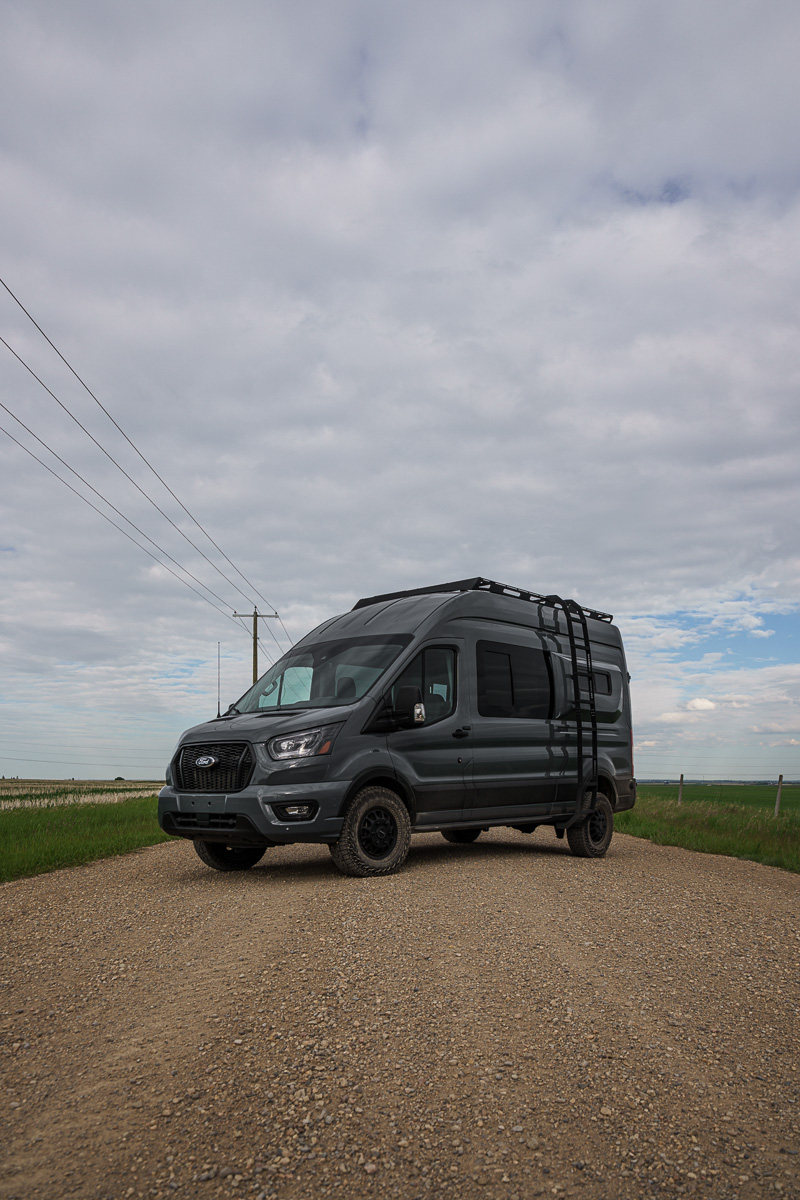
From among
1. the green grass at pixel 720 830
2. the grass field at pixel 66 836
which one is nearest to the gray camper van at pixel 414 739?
the green grass at pixel 720 830

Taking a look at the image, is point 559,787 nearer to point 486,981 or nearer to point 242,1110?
point 486,981

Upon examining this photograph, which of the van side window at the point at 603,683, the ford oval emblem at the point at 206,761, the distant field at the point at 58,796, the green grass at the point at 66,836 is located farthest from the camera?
the distant field at the point at 58,796

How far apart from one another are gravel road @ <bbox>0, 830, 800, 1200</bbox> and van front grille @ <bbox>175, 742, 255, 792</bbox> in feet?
3.97

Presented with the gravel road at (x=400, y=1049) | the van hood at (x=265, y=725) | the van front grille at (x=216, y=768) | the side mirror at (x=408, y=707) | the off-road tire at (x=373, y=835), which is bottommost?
the gravel road at (x=400, y=1049)

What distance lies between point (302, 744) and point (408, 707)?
1143 mm

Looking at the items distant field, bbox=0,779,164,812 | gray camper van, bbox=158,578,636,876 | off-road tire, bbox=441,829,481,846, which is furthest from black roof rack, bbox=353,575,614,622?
distant field, bbox=0,779,164,812

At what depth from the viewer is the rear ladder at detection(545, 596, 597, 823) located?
410 inches

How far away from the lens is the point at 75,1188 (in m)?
2.53

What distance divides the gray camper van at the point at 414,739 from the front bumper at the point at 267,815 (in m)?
0.01

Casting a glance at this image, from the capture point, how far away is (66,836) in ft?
40.9

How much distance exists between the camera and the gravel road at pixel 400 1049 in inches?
103

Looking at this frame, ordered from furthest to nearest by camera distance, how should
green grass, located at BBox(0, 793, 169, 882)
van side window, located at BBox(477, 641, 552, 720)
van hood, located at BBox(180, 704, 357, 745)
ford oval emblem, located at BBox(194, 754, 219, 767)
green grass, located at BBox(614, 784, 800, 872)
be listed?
green grass, located at BBox(614, 784, 800, 872)
green grass, located at BBox(0, 793, 169, 882)
van side window, located at BBox(477, 641, 552, 720)
ford oval emblem, located at BBox(194, 754, 219, 767)
van hood, located at BBox(180, 704, 357, 745)

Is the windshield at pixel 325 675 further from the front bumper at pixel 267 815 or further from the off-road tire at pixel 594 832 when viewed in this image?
the off-road tire at pixel 594 832

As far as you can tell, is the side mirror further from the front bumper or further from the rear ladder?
the rear ladder
